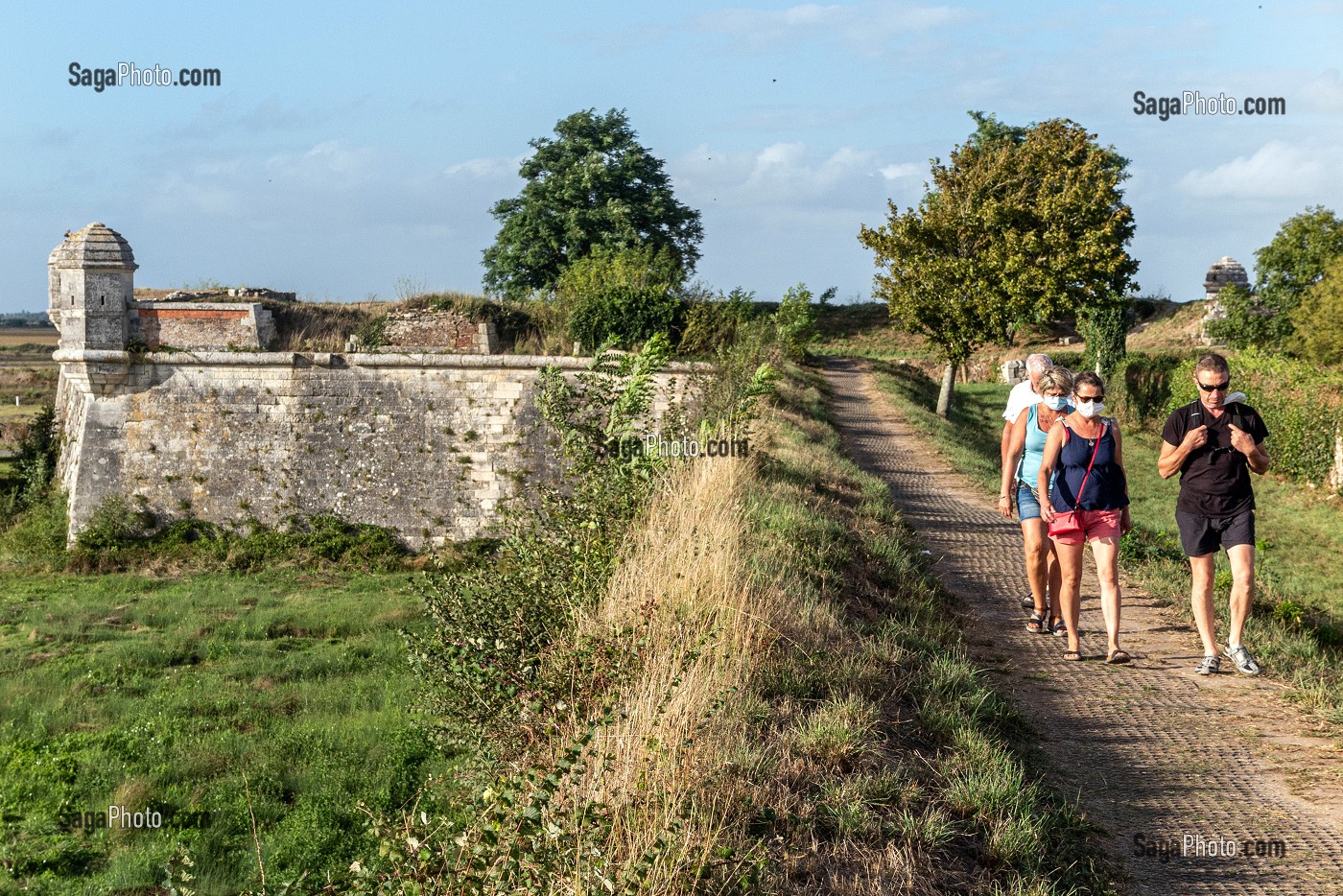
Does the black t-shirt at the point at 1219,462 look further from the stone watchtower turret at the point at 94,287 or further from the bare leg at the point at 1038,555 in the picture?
the stone watchtower turret at the point at 94,287

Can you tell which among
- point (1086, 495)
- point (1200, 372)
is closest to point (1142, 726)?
point (1086, 495)

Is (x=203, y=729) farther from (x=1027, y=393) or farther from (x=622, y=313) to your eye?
(x=622, y=313)

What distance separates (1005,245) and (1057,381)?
17.8 meters

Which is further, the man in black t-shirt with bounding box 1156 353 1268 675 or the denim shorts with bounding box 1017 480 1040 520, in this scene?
the denim shorts with bounding box 1017 480 1040 520

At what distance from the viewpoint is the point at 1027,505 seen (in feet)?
24.7

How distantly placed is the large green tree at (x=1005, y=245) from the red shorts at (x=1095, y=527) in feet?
56.6

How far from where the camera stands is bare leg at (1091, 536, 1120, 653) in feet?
22.5

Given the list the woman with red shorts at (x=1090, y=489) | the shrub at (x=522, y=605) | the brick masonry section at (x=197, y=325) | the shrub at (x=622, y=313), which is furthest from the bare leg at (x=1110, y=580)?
the brick masonry section at (x=197, y=325)

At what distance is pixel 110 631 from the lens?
44.3 ft

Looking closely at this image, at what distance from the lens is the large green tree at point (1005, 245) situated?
23.2m

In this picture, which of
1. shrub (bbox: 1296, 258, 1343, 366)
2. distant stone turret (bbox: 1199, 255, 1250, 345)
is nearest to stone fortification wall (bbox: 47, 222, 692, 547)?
shrub (bbox: 1296, 258, 1343, 366)

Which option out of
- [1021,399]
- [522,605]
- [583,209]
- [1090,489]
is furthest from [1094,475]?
[583,209]

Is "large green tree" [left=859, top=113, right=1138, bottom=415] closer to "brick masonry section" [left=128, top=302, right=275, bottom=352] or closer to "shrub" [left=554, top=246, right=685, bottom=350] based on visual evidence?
"shrub" [left=554, top=246, right=685, bottom=350]

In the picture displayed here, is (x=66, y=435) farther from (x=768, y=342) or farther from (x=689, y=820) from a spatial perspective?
(x=689, y=820)
